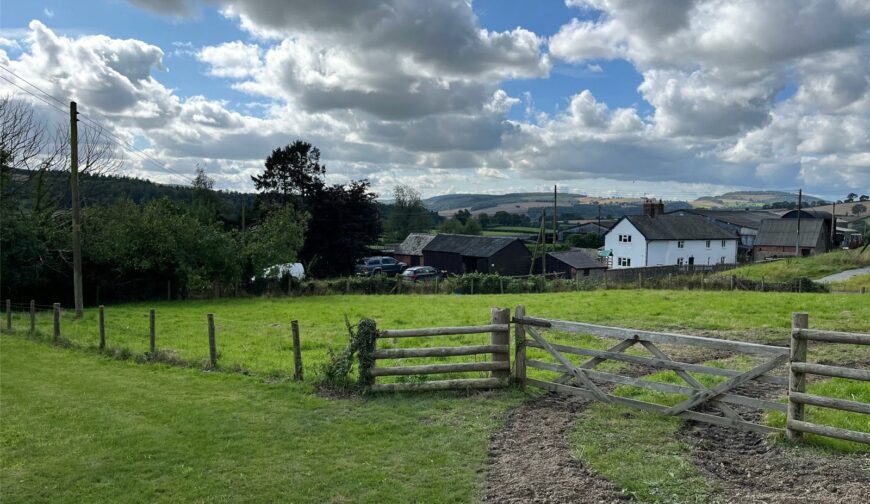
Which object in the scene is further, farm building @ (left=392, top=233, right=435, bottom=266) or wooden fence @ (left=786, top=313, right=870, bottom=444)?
farm building @ (left=392, top=233, right=435, bottom=266)

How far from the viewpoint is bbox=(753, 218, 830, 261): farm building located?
241 ft

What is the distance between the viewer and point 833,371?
23.8 feet

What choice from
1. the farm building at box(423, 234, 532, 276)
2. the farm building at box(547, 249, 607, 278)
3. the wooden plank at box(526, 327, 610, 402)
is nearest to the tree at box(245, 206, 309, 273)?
the farm building at box(423, 234, 532, 276)

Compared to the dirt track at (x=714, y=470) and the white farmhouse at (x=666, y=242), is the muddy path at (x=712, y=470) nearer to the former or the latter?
the dirt track at (x=714, y=470)

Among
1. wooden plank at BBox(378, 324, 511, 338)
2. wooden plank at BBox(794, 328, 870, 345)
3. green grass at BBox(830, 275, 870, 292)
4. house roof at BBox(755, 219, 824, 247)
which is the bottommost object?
green grass at BBox(830, 275, 870, 292)

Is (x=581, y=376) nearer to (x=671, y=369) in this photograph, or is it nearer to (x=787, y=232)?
(x=671, y=369)

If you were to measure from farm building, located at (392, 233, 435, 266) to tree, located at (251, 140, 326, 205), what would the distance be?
57.8ft

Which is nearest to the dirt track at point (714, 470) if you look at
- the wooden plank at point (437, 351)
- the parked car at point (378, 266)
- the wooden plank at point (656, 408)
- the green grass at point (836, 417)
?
the wooden plank at point (656, 408)

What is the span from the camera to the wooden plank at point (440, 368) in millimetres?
10594

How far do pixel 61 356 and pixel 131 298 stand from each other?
2223cm

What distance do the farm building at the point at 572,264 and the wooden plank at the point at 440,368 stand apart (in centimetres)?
5317

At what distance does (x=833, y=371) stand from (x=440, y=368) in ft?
19.9

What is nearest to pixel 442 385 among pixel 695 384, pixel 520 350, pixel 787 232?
pixel 520 350

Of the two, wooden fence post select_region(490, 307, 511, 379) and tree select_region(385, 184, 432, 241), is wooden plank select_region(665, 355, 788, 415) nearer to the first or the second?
wooden fence post select_region(490, 307, 511, 379)
